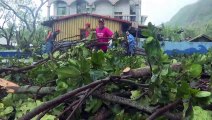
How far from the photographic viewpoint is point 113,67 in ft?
9.11

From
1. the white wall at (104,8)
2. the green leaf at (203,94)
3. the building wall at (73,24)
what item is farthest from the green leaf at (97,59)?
the white wall at (104,8)

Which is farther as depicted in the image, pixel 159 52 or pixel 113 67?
pixel 113 67

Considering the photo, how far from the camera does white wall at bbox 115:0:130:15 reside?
37.8 meters

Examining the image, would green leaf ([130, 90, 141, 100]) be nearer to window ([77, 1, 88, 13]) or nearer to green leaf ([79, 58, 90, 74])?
green leaf ([79, 58, 90, 74])

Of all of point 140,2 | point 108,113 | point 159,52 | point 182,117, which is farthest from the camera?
point 140,2

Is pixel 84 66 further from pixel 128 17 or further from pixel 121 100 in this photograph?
pixel 128 17

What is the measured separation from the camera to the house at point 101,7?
37.7 metres

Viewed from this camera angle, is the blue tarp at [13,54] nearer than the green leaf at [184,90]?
No

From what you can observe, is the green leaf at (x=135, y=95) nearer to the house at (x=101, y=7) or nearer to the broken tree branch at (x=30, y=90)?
the broken tree branch at (x=30, y=90)

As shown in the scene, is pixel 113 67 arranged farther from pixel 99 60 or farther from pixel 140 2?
pixel 140 2

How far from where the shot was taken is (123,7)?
38.2m

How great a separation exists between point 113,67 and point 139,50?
3.18m

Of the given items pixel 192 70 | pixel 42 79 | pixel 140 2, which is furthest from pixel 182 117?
pixel 140 2

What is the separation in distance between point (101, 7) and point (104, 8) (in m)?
0.37
